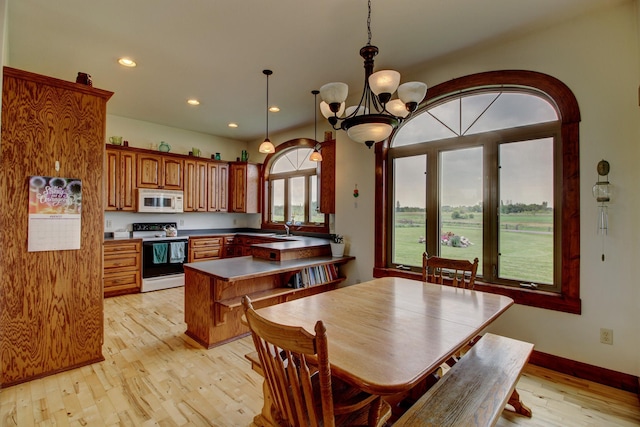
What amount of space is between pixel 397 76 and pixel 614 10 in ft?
6.90

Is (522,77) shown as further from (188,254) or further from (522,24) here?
(188,254)

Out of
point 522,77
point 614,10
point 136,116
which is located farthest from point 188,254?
point 614,10

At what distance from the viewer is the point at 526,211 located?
9.57ft

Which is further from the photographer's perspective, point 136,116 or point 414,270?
point 136,116

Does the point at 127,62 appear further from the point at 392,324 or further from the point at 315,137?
the point at 392,324

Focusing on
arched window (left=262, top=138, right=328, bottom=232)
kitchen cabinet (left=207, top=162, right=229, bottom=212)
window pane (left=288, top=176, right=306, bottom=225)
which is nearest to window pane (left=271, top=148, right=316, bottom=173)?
arched window (left=262, top=138, right=328, bottom=232)

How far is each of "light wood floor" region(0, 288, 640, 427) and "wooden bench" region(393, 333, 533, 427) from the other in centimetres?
44

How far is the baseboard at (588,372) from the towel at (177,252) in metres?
5.20

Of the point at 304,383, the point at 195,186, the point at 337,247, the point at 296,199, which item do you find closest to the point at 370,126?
the point at 304,383

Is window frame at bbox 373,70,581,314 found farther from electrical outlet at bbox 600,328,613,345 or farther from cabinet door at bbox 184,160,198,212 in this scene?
cabinet door at bbox 184,160,198,212

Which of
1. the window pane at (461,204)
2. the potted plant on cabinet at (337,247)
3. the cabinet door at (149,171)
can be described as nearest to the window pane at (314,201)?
the potted plant on cabinet at (337,247)

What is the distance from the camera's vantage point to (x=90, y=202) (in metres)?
2.67

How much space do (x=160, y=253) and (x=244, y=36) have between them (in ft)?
12.6

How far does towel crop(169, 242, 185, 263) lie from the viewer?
5328mm
